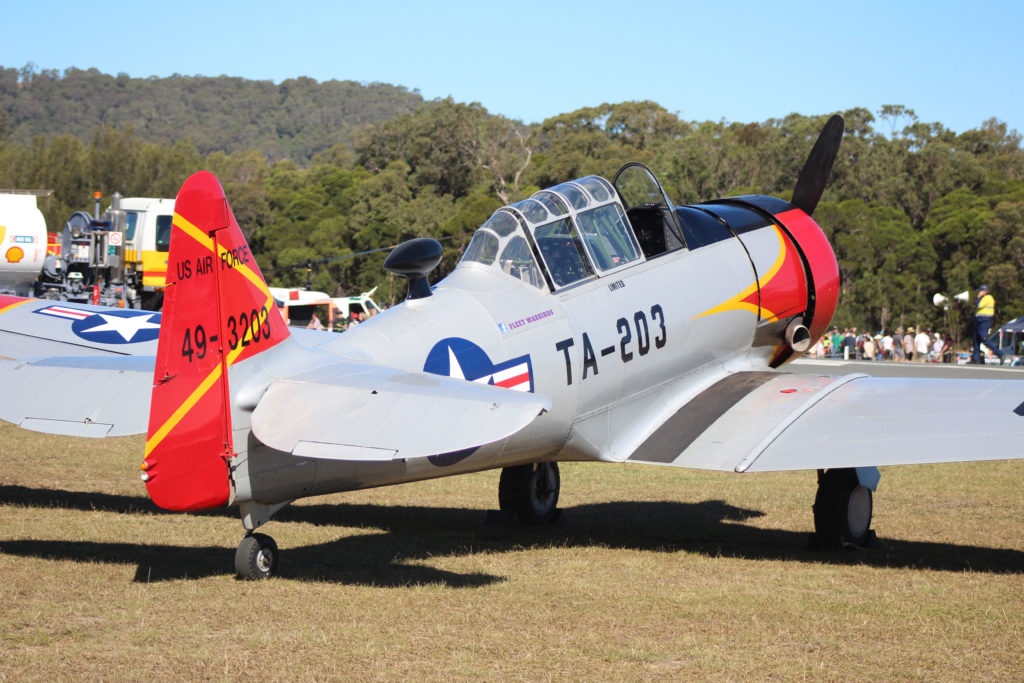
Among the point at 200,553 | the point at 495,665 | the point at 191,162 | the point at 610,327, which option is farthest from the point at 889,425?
the point at 191,162

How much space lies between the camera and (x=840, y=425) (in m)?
7.16

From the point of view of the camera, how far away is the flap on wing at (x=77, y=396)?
20.7 feet

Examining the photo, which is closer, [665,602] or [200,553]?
[665,602]

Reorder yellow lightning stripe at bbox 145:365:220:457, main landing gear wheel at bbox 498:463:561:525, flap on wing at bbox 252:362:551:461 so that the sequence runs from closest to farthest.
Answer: flap on wing at bbox 252:362:551:461, yellow lightning stripe at bbox 145:365:220:457, main landing gear wheel at bbox 498:463:561:525

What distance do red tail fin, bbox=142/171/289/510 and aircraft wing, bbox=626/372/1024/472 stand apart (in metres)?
3.05

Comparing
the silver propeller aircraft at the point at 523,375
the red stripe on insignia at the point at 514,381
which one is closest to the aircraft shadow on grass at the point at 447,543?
the silver propeller aircraft at the point at 523,375

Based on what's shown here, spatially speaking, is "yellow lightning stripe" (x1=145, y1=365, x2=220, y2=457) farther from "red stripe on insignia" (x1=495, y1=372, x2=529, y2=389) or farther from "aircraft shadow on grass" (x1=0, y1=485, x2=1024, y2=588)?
"red stripe on insignia" (x1=495, y1=372, x2=529, y2=389)

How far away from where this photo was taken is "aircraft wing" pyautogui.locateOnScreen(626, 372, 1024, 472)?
6707 mm

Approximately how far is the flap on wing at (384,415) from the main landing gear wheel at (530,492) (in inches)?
127

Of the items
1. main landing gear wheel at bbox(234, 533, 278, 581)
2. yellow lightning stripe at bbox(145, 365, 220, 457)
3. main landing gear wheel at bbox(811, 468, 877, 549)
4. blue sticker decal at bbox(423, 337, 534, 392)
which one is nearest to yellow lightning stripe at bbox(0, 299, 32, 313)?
main landing gear wheel at bbox(234, 533, 278, 581)

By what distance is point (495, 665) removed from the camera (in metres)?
4.57

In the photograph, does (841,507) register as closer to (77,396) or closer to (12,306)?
(77,396)

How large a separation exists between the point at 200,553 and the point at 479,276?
257cm

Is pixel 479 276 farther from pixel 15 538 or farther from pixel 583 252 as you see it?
pixel 15 538
